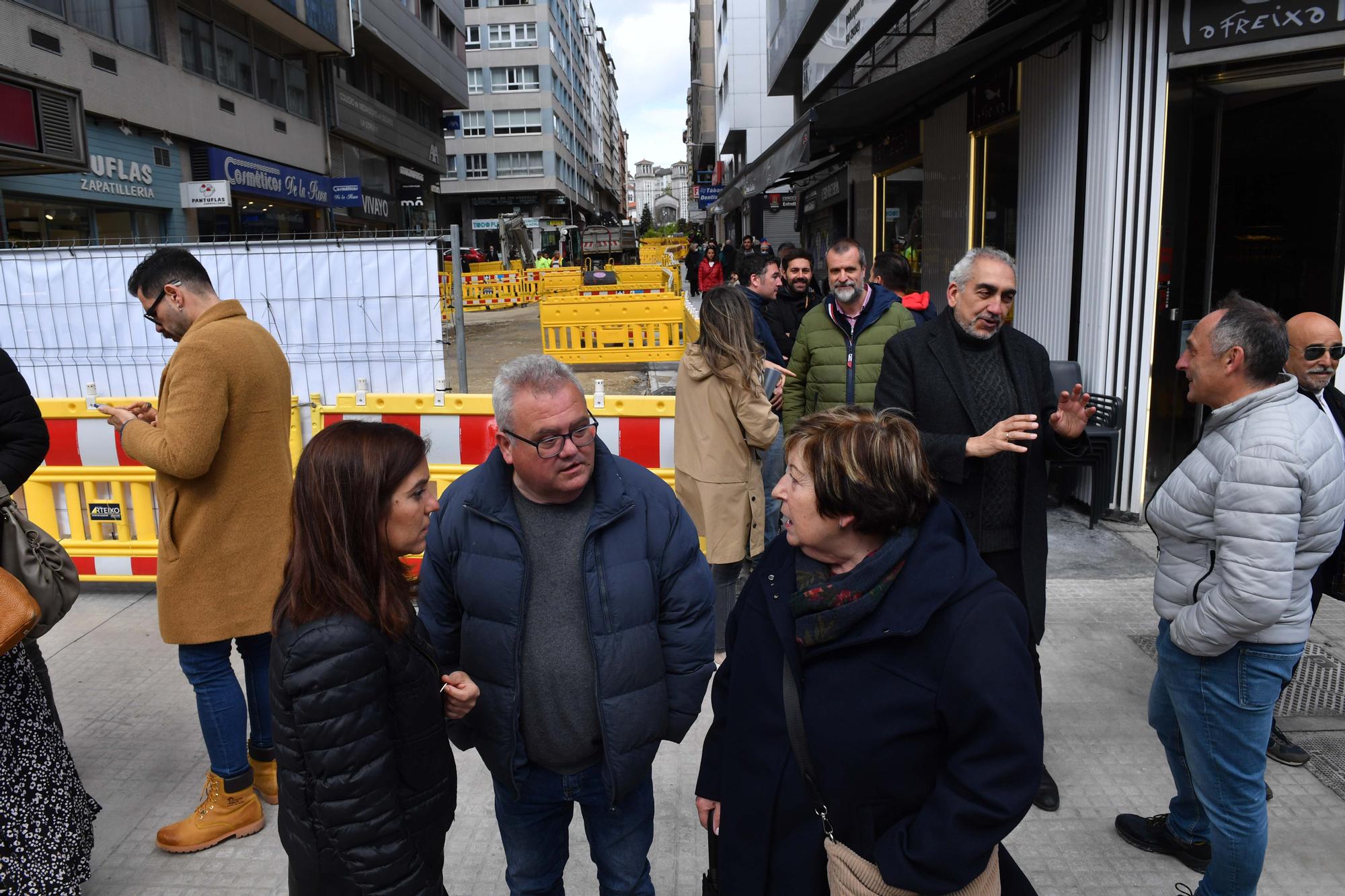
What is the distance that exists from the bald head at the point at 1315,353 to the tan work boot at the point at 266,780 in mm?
4083

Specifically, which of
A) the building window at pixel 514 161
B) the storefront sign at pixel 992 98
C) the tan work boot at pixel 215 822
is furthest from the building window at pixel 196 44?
the building window at pixel 514 161

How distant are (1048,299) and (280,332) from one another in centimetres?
598

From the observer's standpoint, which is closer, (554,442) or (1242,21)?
(554,442)

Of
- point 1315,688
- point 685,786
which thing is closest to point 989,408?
point 685,786

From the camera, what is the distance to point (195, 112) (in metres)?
19.7

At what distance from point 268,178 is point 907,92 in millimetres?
18152

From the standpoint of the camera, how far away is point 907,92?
10.0m

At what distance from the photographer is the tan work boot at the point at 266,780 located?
11.6ft

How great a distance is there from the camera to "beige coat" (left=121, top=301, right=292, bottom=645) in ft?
9.93

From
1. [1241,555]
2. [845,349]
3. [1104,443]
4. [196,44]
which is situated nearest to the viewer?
[1241,555]

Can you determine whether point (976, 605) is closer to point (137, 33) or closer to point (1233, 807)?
point (1233, 807)

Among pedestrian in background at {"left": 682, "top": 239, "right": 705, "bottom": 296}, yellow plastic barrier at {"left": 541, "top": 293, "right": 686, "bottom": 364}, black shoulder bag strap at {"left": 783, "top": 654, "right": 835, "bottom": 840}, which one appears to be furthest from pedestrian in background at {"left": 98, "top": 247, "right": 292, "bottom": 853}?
pedestrian in background at {"left": 682, "top": 239, "right": 705, "bottom": 296}

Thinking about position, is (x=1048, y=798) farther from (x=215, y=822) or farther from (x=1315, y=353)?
(x=215, y=822)

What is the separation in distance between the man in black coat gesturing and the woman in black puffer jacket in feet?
6.21
